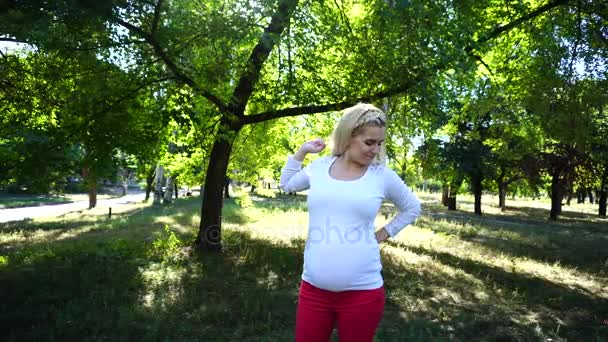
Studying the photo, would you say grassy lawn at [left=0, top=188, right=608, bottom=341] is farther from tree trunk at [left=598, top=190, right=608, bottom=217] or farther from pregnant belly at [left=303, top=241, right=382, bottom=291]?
tree trunk at [left=598, top=190, right=608, bottom=217]

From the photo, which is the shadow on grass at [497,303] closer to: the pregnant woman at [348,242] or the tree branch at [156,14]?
the pregnant woman at [348,242]

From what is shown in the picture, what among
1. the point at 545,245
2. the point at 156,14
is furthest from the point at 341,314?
the point at 545,245

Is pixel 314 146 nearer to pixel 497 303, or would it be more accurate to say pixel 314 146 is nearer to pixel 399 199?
pixel 399 199

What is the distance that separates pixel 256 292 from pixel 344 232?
17.9 feet

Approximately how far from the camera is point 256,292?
760cm

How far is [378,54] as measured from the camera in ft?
28.4

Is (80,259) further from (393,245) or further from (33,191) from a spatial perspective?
(393,245)

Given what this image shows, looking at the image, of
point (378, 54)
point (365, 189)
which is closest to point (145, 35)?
point (378, 54)

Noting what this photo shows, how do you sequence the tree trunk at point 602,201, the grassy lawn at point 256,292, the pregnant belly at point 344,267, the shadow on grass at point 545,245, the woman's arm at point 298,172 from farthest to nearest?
the tree trunk at point 602,201 < the shadow on grass at point 545,245 < the grassy lawn at point 256,292 < the woman's arm at point 298,172 < the pregnant belly at point 344,267

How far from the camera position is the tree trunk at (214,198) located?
10.5 metres

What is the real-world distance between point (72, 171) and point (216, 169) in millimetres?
3202

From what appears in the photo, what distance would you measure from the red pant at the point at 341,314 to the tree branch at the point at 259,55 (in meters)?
4.83

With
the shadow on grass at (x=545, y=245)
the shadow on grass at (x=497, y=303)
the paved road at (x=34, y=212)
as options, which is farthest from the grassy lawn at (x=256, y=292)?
the paved road at (x=34, y=212)

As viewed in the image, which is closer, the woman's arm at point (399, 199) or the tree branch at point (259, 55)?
the woman's arm at point (399, 199)
